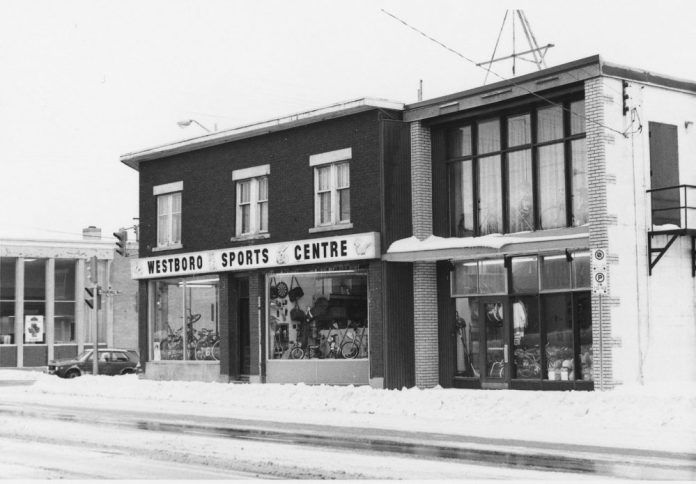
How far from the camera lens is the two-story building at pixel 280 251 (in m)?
28.8

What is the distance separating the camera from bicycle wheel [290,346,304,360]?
3157cm

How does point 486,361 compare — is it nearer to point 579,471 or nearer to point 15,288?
point 579,471

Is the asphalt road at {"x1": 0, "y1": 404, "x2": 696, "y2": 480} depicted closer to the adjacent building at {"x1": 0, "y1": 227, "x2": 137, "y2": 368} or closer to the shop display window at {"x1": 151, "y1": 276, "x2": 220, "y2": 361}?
the shop display window at {"x1": 151, "y1": 276, "x2": 220, "y2": 361}

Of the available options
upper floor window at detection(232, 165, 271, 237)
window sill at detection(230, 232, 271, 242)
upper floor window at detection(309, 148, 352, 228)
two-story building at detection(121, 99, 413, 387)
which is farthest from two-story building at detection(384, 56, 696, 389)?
upper floor window at detection(232, 165, 271, 237)

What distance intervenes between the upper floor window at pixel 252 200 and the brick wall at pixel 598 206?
38.1ft

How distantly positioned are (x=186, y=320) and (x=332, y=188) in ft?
27.2

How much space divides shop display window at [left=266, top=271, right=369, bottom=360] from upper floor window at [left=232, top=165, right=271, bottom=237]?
6.02 feet

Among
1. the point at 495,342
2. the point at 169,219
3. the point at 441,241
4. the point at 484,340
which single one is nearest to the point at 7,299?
the point at 169,219

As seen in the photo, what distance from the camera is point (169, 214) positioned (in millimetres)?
36406

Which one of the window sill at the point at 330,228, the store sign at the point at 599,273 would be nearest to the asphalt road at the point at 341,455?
the store sign at the point at 599,273

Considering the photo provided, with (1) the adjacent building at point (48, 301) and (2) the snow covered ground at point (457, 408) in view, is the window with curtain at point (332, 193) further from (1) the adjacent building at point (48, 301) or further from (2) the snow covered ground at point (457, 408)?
(1) the adjacent building at point (48, 301)

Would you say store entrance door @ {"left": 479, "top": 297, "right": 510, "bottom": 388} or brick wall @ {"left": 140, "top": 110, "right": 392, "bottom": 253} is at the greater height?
brick wall @ {"left": 140, "top": 110, "right": 392, "bottom": 253}

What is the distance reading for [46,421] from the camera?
2088cm

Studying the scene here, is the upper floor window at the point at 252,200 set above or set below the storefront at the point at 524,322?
above
